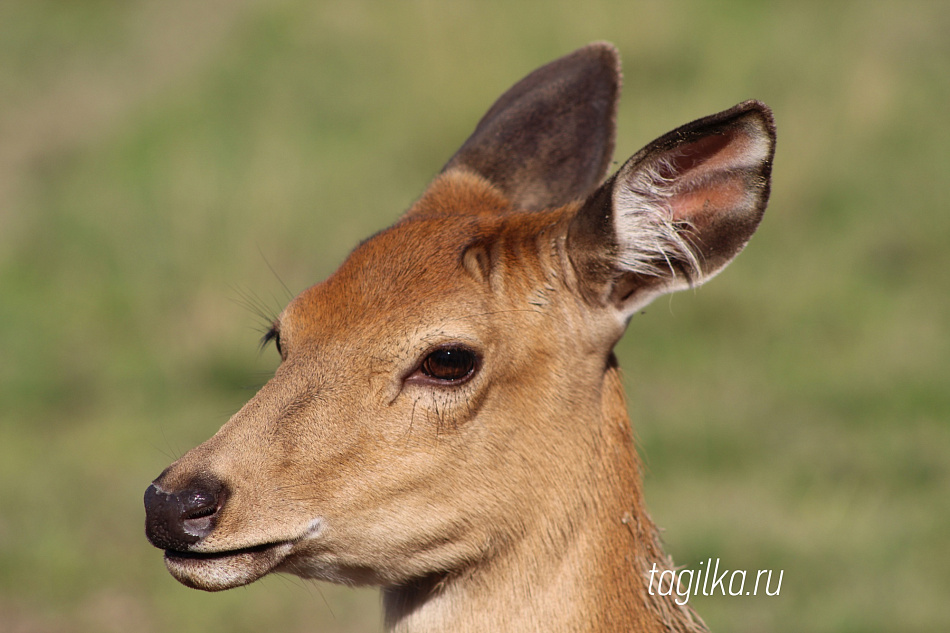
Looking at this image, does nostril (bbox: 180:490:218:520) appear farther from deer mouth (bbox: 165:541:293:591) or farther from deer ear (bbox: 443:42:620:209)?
deer ear (bbox: 443:42:620:209)

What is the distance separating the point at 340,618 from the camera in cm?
645

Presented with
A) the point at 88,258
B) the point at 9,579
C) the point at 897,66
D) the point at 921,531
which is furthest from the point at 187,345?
the point at 897,66

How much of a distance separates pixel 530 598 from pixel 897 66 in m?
8.78

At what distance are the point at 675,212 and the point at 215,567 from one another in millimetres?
1744

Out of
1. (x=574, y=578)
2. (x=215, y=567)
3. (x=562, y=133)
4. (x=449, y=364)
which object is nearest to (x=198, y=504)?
(x=215, y=567)

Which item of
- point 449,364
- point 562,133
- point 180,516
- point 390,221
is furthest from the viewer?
point 390,221

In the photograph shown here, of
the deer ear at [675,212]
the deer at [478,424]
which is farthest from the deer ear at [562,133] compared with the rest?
the deer ear at [675,212]

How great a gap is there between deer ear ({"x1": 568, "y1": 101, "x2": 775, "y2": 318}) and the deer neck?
38 centimetres

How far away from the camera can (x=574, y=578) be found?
358cm

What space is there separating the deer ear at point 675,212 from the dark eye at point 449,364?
1.55ft

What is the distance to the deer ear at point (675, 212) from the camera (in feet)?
11.1

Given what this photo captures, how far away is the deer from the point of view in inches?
130

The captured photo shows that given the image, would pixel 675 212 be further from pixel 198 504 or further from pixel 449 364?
pixel 198 504

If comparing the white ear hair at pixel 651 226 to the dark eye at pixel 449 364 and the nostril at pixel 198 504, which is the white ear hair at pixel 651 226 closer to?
the dark eye at pixel 449 364
